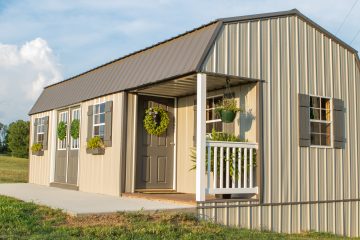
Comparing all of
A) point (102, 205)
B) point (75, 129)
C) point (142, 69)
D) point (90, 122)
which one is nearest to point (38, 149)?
point (75, 129)

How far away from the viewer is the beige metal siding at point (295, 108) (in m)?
9.04

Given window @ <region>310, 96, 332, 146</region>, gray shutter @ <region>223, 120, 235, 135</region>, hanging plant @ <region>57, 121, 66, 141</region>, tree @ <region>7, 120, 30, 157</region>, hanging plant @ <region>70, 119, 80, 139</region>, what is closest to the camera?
gray shutter @ <region>223, 120, 235, 135</region>

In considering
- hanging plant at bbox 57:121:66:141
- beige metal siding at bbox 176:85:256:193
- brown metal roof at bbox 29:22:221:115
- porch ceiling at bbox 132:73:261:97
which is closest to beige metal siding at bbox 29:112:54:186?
A: hanging plant at bbox 57:121:66:141

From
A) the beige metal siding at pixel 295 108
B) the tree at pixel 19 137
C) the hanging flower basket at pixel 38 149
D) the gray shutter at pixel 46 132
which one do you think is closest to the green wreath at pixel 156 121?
the beige metal siding at pixel 295 108

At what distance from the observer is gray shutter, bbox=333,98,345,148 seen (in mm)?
10156

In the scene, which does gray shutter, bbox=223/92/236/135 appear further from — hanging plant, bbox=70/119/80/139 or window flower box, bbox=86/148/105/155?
hanging plant, bbox=70/119/80/139

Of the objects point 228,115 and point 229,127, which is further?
point 229,127

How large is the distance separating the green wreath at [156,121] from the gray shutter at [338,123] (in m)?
3.85

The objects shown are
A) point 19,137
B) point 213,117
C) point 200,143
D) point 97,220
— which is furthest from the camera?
point 19,137

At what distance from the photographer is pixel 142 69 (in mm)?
10500

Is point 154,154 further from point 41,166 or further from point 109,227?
point 41,166

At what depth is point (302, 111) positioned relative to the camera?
966 cm

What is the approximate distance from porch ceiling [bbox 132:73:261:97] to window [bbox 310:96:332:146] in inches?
68.6

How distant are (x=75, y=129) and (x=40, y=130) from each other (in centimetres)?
343
